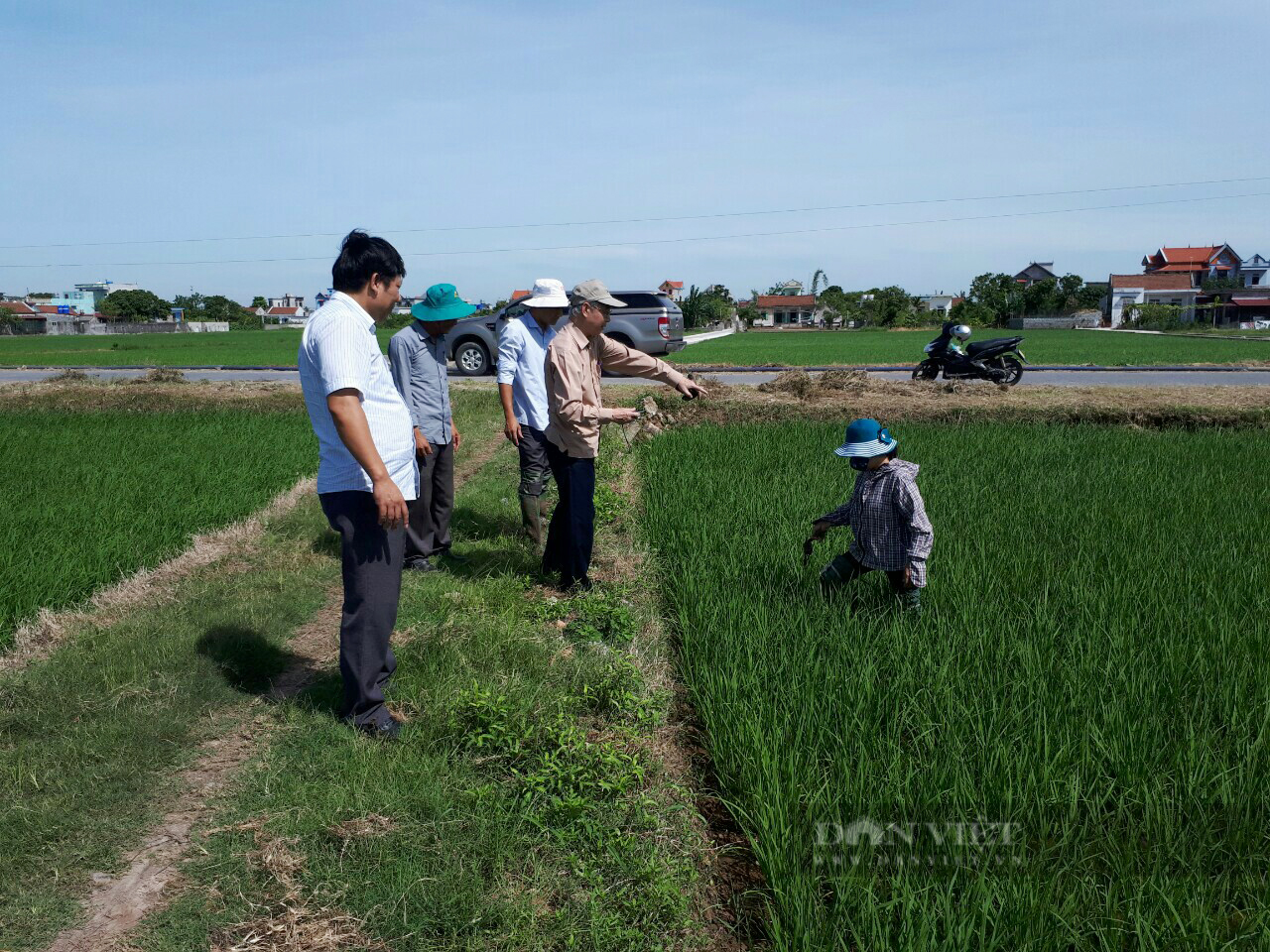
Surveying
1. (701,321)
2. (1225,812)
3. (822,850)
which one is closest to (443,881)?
(822,850)

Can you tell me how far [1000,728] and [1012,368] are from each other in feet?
42.5

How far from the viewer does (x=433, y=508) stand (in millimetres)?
5656

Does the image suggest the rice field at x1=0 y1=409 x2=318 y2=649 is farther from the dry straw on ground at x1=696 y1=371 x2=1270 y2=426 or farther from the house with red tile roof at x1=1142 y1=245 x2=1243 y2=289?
the house with red tile roof at x1=1142 y1=245 x2=1243 y2=289

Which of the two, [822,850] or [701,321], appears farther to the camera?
[701,321]

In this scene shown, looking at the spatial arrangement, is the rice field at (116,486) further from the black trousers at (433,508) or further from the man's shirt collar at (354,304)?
the man's shirt collar at (354,304)

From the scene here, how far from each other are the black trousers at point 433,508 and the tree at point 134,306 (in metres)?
93.5

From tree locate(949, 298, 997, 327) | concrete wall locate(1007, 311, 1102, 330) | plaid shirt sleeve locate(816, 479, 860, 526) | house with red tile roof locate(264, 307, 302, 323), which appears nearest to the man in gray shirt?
plaid shirt sleeve locate(816, 479, 860, 526)

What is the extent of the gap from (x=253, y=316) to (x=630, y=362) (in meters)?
101

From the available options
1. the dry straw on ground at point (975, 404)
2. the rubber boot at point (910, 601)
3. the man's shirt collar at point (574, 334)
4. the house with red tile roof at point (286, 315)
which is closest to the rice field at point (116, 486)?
the man's shirt collar at point (574, 334)

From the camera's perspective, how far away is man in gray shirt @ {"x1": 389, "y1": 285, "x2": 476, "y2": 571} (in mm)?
5301

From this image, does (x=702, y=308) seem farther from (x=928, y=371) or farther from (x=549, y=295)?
(x=549, y=295)

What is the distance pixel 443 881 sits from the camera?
2383 millimetres

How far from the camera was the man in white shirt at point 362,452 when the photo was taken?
2.96 m

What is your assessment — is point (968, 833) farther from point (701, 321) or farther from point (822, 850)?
point (701, 321)
